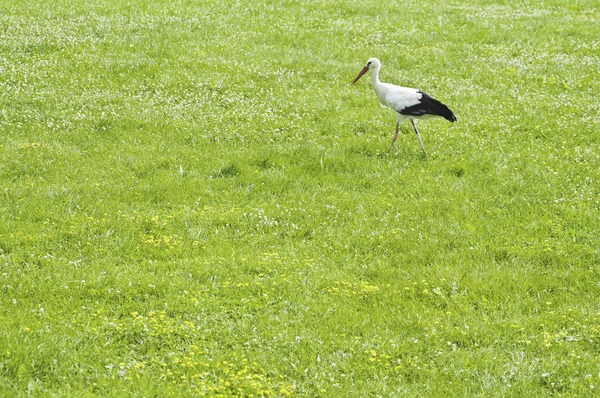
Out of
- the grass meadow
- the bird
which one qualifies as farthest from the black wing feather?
the grass meadow

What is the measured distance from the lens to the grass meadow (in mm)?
8188

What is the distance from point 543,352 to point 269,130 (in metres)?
8.71

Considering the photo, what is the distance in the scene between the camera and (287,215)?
39.8 feet

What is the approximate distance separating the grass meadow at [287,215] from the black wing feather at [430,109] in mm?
831

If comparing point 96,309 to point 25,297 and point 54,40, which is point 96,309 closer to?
point 25,297

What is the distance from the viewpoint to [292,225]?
1175cm

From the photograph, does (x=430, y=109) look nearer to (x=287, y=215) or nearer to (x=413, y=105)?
(x=413, y=105)

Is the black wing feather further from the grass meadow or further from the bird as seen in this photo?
the grass meadow

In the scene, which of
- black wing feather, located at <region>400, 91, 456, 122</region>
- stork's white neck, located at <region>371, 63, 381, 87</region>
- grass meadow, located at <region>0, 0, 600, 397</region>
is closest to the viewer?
grass meadow, located at <region>0, 0, 600, 397</region>

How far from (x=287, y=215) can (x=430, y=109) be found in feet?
14.3

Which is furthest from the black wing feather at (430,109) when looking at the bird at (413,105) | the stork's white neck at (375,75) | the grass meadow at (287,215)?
the stork's white neck at (375,75)

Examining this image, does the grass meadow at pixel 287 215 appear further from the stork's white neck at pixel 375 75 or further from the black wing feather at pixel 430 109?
the stork's white neck at pixel 375 75

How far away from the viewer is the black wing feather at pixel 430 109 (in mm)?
14703

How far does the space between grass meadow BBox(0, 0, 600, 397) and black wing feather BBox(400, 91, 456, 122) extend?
831 mm
